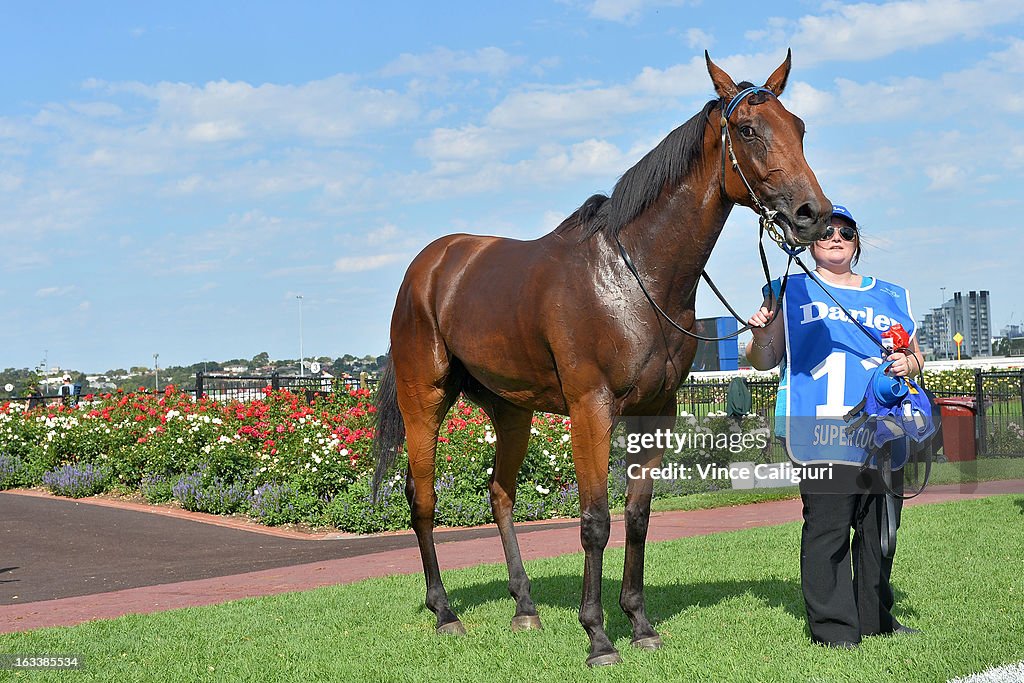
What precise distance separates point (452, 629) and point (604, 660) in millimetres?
1249

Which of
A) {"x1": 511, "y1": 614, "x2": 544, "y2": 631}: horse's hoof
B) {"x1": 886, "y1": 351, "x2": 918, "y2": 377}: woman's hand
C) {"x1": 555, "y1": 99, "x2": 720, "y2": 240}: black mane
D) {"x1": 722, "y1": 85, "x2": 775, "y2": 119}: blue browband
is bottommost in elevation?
{"x1": 511, "y1": 614, "x2": 544, "y2": 631}: horse's hoof

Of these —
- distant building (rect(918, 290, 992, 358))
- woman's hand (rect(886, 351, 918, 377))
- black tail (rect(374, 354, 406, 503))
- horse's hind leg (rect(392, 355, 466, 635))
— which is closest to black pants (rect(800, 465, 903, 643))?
woman's hand (rect(886, 351, 918, 377))

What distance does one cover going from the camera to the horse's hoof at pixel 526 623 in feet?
18.7

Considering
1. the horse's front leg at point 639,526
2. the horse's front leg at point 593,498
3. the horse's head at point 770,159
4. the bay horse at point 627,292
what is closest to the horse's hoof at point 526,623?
the bay horse at point 627,292

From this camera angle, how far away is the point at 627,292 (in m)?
4.83

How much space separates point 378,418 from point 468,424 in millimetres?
5108

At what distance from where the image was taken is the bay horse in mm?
4469

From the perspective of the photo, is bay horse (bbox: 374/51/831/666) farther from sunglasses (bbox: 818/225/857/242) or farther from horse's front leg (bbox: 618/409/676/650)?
sunglasses (bbox: 818/225/857/242)

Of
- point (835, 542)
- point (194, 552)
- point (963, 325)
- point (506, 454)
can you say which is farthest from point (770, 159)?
point (963, 325)

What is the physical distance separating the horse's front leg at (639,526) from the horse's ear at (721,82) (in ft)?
5.20

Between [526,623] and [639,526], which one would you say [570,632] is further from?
[639,526]

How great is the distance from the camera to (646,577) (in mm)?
7207

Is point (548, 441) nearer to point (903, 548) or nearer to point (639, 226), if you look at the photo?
point (903, 548)

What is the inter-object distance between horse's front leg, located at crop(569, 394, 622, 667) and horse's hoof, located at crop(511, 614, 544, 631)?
795 mm
